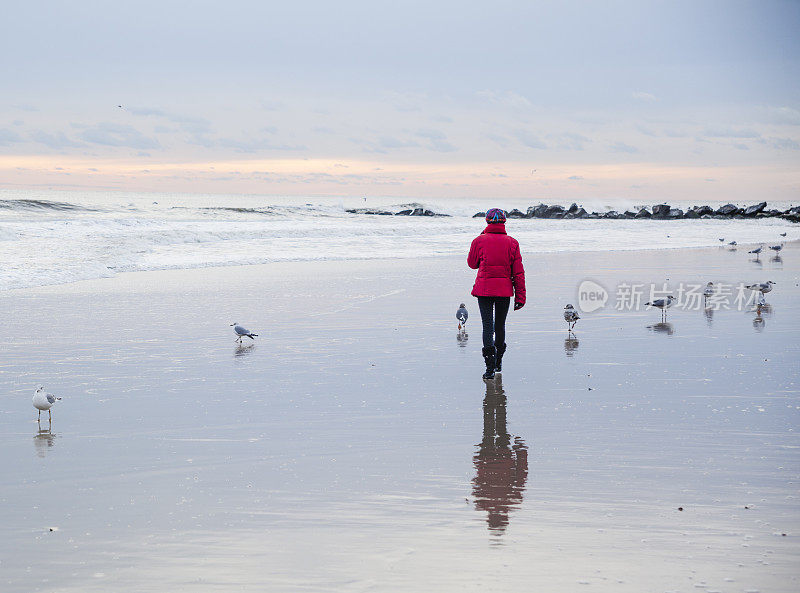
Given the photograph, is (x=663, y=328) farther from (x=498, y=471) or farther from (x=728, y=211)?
(x=728, y=211)

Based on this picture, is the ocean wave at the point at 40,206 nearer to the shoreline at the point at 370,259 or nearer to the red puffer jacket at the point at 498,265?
the shoreline at the point at 370,259

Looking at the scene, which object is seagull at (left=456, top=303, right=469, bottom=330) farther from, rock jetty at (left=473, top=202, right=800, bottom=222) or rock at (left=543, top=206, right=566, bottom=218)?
rock at (left=543, top=206, right=566, bottom=218)

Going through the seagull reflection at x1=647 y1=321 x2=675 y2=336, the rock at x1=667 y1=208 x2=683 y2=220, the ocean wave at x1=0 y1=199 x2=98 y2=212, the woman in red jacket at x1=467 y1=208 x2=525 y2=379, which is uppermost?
the rock at x1=667 y1=208 x2=683 y2=220

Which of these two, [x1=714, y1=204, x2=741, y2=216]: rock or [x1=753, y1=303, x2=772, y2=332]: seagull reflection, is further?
[x1=714, y1=204, x2=741, y2=216]: rock

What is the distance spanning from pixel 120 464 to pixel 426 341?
602cm

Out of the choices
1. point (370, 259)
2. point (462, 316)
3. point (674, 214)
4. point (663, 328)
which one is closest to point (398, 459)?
point (462, 316)

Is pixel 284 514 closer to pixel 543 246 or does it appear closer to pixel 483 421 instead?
pixel 483 421

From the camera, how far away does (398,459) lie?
607 centimetres

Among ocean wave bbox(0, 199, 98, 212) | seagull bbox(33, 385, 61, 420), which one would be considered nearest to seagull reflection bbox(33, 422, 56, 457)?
seagull bbox(33, 385, 61, 420)

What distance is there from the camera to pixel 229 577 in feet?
13.5

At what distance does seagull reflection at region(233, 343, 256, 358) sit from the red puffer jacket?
3.13 metres

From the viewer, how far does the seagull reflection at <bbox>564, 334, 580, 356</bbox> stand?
10.7 m

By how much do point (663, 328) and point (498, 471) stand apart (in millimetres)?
7718

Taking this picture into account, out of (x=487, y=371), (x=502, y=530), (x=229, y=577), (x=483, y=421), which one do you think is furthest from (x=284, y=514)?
(x=487, y=371)
